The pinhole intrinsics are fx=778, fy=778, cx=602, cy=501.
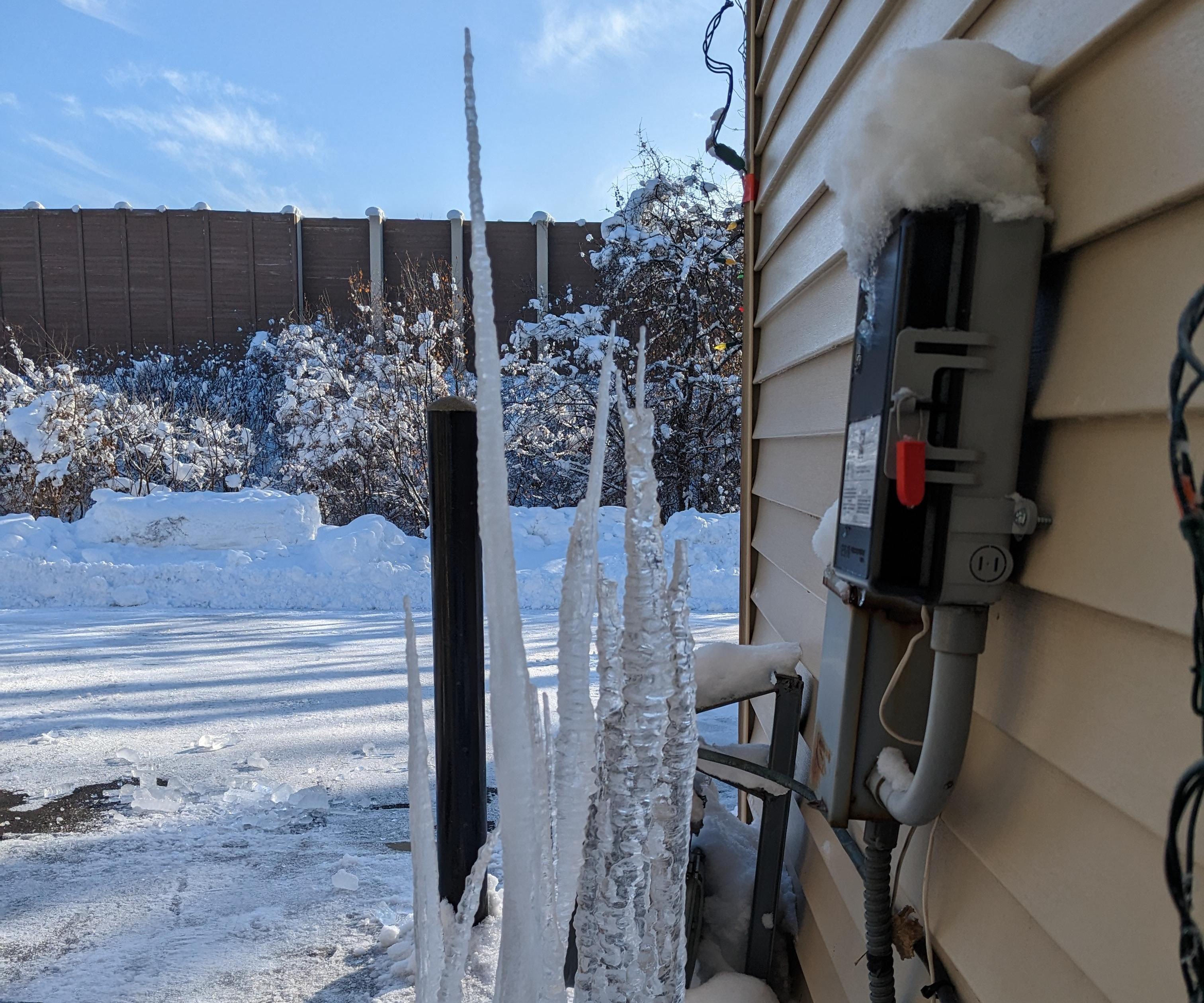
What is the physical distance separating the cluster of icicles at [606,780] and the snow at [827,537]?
0.52m

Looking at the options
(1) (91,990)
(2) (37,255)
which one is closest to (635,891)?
(1) (91,990)

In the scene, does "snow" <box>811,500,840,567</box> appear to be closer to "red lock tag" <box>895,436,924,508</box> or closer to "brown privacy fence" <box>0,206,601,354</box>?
"red lock tag" <box>895,436,924,508</box>

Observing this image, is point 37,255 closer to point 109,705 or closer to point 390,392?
point 390,392

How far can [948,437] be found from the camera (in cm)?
88

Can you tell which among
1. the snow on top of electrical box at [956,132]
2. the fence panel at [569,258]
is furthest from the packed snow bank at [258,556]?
the fence panel at [569,258]

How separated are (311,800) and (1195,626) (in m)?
3.09

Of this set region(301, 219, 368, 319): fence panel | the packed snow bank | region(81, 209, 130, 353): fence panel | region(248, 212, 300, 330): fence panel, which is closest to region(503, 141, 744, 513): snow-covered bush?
the packed snow bank

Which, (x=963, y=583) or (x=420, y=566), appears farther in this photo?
(x=420, y=566)

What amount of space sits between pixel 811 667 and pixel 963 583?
1.03m

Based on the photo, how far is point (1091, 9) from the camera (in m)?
0.77

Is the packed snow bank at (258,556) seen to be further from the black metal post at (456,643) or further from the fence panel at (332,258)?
the fence panel at (332,258)

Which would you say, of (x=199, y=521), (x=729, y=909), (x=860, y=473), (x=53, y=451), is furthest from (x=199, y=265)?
(x=860, y=473)

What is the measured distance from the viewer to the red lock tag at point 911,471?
848 mm

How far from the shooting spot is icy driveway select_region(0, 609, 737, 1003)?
2059mm
